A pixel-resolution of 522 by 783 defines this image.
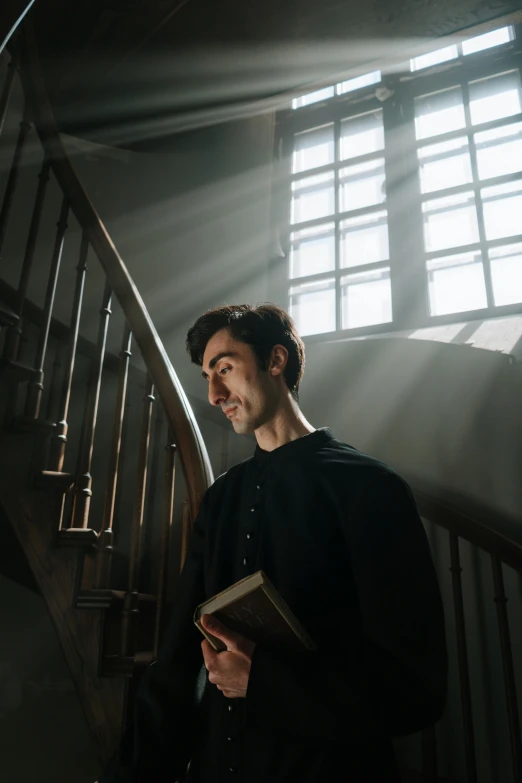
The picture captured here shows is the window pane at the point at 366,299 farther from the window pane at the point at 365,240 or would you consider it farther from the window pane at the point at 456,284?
the window pane at the point at 456,284

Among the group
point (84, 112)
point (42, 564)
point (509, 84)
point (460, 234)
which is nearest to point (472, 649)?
point (42, 564)

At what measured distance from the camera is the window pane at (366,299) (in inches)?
152

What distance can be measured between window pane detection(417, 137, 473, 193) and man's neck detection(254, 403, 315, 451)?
10.9ft

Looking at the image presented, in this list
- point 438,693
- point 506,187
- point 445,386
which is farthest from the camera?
point 506,187

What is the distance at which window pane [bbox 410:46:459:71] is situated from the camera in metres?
4.21

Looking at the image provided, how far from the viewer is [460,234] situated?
3805 mm

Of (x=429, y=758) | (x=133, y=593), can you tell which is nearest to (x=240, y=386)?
(x=133, y=593)

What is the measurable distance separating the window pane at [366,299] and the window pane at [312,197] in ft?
2.20

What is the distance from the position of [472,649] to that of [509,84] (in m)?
3.60

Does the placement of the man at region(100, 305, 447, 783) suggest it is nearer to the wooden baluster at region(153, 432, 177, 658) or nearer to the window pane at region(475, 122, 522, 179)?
the wooden baluster at region(153, 432, 177, 658)

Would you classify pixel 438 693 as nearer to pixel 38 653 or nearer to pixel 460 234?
pixel 38 653

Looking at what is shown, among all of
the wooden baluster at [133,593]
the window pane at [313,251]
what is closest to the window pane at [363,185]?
the window pane at [313,251]

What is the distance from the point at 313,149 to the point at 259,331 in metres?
3.84

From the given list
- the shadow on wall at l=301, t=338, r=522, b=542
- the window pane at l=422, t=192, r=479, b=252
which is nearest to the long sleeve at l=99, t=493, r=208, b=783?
the shadow on wall at l=301, t=338, r=522, b=542
